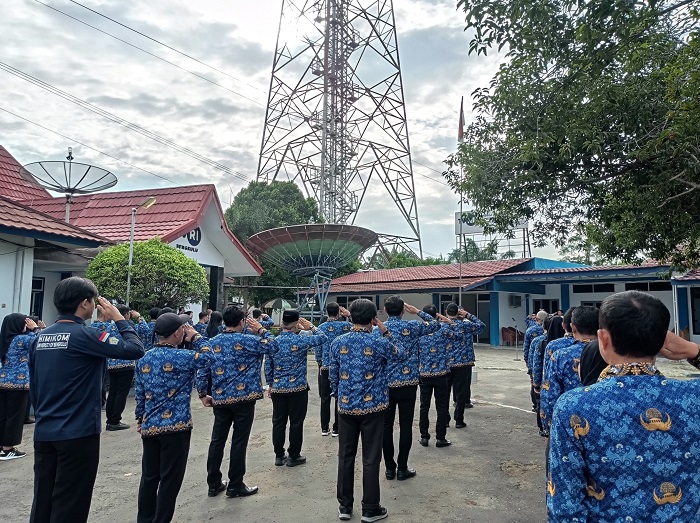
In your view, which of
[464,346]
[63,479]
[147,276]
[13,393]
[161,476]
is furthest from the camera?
[147,276]

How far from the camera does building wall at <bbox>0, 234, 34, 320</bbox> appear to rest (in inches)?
326

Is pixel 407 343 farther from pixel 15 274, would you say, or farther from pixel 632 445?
pixel 15 274

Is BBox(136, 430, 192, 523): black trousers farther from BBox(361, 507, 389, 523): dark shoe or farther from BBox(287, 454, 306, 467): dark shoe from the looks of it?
BBox(287, 454, 306, 467): dark shoe

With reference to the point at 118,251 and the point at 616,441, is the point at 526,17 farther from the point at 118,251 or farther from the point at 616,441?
the point at 118,251

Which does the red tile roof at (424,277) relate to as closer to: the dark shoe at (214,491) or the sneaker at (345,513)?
the dark shoe at (214,491)

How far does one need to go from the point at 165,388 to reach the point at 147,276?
21.3 feet

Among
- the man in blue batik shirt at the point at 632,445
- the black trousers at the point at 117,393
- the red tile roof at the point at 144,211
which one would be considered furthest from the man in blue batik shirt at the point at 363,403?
the red tile roof at the point at 144,211

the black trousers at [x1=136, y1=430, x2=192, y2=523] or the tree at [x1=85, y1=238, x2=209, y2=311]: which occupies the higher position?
the tree at [x1=85, y1=238, x2=209, y2=311]

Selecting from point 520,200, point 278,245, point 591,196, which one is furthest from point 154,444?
point 278,245

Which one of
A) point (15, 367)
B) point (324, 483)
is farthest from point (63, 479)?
point (15, 367)

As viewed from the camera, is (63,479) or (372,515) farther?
(372,515)

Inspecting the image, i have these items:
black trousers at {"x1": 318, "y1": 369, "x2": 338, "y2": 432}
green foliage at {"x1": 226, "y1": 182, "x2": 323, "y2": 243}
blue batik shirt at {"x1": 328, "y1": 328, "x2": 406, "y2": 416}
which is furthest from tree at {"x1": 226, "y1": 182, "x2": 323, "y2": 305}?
blue batik shirt at {"x1": 328, "y1": 328, "x2": 406, "y2": 416}

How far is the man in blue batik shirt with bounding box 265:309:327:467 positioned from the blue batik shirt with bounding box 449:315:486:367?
243 cm

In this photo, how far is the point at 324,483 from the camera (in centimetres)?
497
